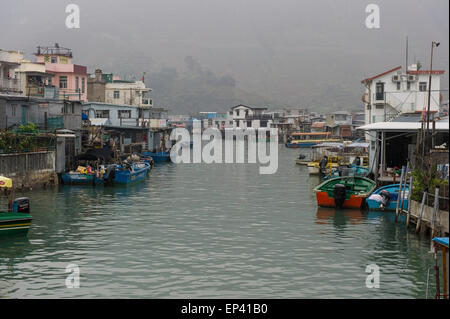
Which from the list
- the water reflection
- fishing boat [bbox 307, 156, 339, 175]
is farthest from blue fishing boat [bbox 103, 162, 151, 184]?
fishing boat [bbox 307, 156, 339, 175]

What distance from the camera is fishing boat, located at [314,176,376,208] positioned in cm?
3469

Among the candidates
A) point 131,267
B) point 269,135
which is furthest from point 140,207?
point 269,135

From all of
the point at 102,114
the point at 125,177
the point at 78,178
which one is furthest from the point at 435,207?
the point at 102,114

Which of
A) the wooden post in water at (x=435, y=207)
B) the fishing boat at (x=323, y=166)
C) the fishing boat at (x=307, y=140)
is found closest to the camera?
the wooden post in water at (x=435, y=207)

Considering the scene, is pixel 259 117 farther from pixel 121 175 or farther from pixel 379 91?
pixel 121 175

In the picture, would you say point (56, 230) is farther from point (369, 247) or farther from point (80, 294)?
point (369, 247)

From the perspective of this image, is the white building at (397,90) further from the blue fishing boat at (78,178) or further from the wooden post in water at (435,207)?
the wooden post in water at (435,207)

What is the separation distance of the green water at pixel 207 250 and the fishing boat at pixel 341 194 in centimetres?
74

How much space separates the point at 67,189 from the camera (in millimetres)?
44406

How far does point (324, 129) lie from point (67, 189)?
12252cm

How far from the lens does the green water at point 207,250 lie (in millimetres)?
18797

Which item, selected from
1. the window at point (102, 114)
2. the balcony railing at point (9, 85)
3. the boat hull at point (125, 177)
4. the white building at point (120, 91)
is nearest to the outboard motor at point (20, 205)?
the boat hull at point (125, 177)

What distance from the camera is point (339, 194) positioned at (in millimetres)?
34656
